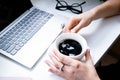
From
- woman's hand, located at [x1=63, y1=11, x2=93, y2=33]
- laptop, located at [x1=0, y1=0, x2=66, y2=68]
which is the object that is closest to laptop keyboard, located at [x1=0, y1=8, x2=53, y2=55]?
laptop, located at [x1=0, y1=0, x2=66, y2=68]

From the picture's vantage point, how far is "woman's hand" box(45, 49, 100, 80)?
671mm

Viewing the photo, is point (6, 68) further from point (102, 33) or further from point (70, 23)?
point (102, 33)

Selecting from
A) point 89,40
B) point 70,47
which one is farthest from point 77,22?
Result: point 70,47

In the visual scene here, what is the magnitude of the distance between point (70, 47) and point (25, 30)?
231 mm

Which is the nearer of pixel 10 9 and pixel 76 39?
pixel 76 39

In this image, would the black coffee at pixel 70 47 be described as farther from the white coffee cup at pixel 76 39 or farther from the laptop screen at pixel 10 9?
the laptop screen at pixel 10 9

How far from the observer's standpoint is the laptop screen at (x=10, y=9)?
2.64 feet

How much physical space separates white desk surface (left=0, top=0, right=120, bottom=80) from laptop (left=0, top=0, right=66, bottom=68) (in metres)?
0.02

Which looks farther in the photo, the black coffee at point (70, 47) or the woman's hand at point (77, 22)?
the woman's hand at point (77, 22)

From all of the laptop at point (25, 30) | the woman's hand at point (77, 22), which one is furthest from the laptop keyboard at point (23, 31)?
the woman's hand at point (77, 22)

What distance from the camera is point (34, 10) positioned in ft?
3.03

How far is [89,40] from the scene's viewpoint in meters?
0.82

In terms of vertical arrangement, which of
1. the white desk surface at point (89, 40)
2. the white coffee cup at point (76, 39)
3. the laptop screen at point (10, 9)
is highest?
the laptop screen at point (10, 9)

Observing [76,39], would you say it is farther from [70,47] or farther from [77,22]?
[77,22]
